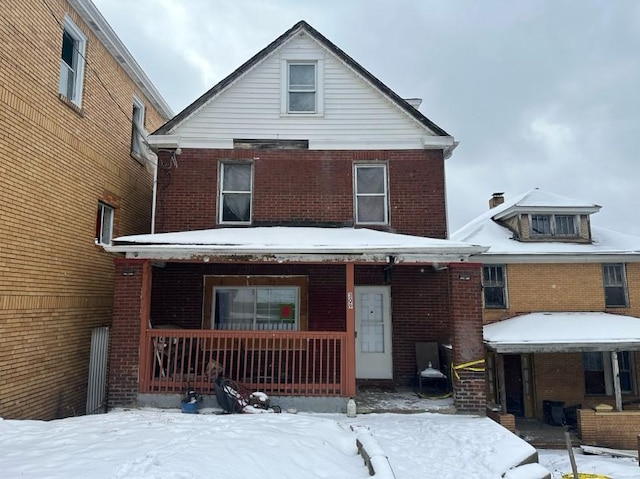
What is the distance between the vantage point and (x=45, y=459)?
449cm

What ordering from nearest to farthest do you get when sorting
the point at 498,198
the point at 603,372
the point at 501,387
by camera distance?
the point at 501,387
the point at 603,372
the point at 498,198

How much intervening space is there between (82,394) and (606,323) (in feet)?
45.6

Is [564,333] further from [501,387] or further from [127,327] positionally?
[127,327]

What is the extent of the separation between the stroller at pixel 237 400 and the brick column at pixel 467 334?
339cm

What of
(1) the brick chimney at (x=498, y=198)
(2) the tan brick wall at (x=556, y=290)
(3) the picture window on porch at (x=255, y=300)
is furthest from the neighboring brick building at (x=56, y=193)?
(1) the brick chimney at (x=498, y=198)

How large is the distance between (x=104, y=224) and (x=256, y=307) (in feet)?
14.3

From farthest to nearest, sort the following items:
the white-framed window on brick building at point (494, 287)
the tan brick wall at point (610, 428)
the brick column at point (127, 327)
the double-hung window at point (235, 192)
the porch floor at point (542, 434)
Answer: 1. the white-framed window on brick building at point (494, 287)
2. the porch floor at point (542, 434)
3. the tan brick wall at point (610, 428)
4. the double-hung window at point (235, 192)
5. the brick column at point (127, 327)

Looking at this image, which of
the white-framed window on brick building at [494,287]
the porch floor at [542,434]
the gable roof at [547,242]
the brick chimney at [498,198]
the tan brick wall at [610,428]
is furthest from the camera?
the brick chimney at [498,198]

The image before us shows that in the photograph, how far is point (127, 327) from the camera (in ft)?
25.7

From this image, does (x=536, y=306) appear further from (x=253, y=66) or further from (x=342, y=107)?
(x=253, y=66)

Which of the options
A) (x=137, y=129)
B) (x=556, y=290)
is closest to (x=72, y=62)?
(x=137, y=129)

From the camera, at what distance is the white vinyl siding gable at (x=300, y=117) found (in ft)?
34.9

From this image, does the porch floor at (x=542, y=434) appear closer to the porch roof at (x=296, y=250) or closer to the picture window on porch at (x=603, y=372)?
the picture window on porch at (x=603, y=372)

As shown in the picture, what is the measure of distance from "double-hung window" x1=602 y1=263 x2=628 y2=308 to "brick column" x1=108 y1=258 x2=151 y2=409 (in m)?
14.0
